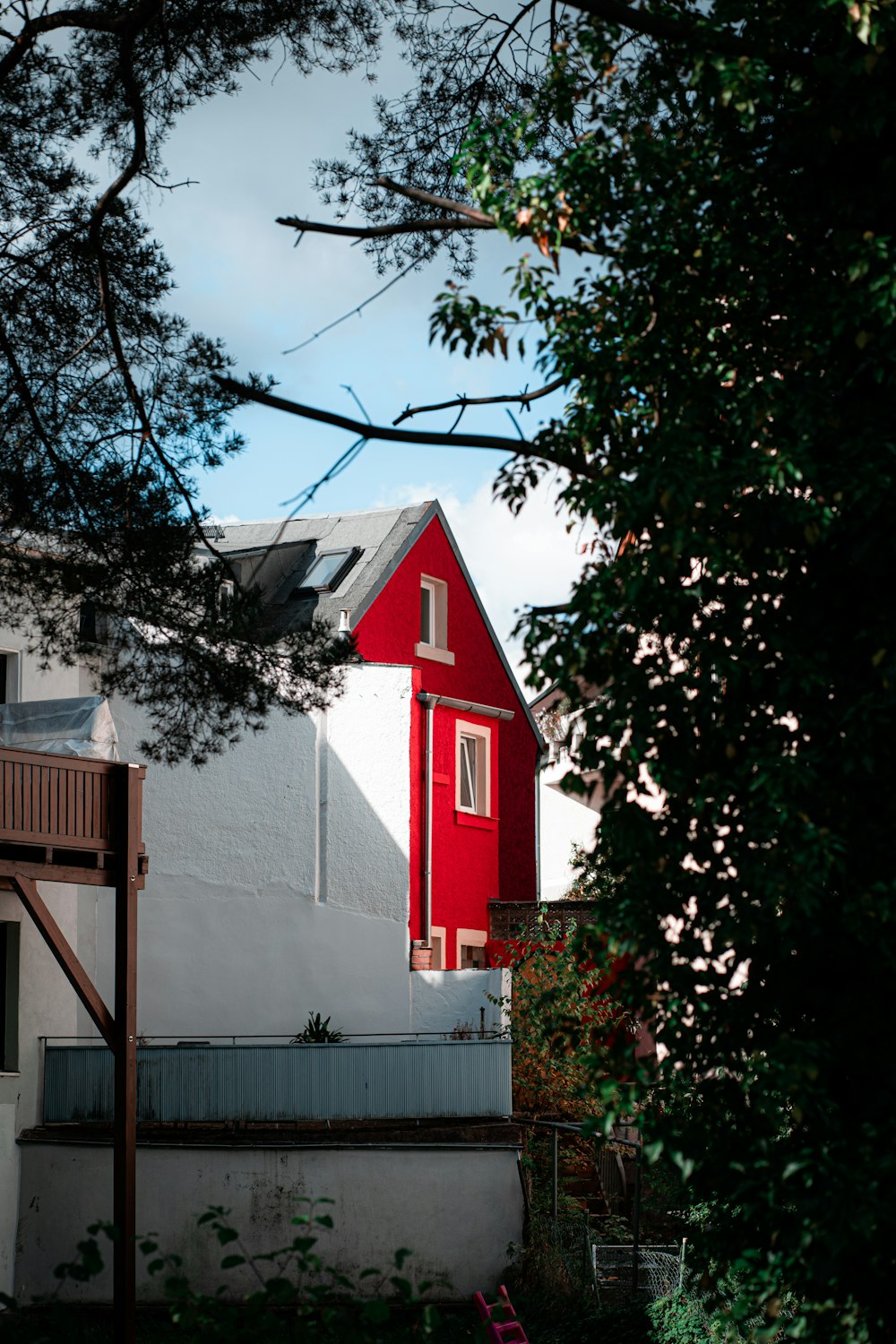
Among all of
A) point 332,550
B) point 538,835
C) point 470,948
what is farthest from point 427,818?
point 332,550

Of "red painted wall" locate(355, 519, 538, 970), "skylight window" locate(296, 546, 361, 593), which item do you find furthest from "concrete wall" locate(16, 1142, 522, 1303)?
"skylight window" locate(296, 546, 361, 593)

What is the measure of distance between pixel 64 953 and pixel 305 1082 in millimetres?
3511

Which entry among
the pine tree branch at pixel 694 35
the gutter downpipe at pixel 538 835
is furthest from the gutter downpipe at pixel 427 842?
the pine tree branch at pixel 694 35

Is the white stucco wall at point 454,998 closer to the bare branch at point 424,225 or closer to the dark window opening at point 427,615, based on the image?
the dark window opening at point 427,615

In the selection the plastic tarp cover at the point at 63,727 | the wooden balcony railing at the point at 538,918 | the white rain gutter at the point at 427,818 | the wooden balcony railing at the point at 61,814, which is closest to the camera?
the wooden balcony railing at the point at 61,814

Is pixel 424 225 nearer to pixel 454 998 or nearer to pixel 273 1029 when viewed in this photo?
pixel 454 998

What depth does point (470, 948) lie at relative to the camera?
23.5m

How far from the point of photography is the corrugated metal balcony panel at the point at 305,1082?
1584 cm

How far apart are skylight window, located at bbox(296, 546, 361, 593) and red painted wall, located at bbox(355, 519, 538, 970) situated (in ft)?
2.72

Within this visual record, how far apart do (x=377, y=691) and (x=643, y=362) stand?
16.0 metres

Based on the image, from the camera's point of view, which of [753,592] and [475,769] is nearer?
[753,592]

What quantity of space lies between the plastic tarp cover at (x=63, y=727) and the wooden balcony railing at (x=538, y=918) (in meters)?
5.27

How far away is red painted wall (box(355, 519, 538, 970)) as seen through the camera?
22.5 meters

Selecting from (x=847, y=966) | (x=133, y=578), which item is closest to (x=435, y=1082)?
(x=133, y=578)
